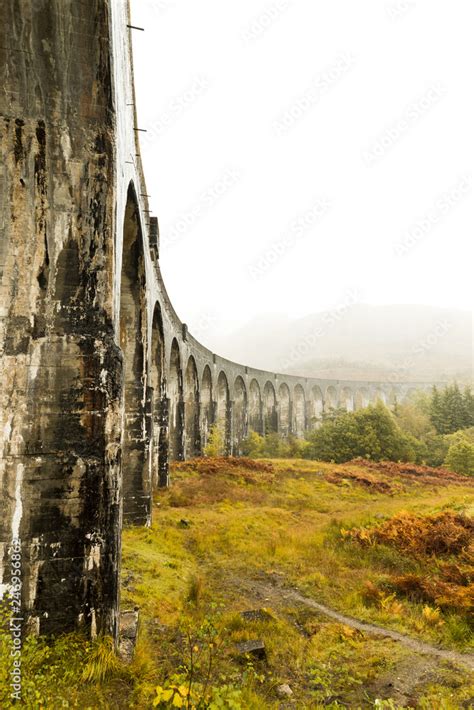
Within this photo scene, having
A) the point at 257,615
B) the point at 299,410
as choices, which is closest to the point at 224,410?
the point at 299,410

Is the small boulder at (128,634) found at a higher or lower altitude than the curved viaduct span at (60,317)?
lower

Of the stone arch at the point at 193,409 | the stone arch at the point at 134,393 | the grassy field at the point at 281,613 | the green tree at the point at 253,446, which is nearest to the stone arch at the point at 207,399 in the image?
the stone arch at the point at 193,409

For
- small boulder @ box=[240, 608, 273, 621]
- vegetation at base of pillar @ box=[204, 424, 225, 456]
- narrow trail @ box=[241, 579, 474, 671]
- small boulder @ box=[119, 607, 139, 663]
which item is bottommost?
narrow trail @ box=[241, 579, 474, 671]

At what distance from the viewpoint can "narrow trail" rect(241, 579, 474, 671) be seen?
16.3ft

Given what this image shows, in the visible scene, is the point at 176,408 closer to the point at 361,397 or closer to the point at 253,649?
the point at 253,649

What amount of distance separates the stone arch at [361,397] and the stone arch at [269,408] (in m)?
18.4

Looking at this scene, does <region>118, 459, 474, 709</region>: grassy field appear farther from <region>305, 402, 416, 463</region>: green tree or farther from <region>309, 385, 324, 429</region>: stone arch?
<region>309, 385, 324, 429</region>: stone arch

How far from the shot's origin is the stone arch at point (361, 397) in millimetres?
54312

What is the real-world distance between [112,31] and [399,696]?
24.8 ft

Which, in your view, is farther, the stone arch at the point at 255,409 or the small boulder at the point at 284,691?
the stone arch at the point at 255,409

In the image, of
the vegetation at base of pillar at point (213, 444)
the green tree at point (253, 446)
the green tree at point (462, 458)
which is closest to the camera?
the green tree at point (462, 458)

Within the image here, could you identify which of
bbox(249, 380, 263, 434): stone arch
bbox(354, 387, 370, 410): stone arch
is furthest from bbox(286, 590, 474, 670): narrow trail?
bbox(354, 387, 370, 410): stone arch

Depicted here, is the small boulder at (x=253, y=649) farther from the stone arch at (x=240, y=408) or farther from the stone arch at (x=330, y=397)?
the stone arch at (x=330, y=397)

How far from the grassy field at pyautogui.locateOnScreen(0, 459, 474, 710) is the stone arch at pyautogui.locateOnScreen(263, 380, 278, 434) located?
1004 inches
